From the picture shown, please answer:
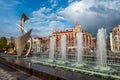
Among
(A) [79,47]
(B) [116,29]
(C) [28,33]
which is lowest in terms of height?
(A) [79,47]

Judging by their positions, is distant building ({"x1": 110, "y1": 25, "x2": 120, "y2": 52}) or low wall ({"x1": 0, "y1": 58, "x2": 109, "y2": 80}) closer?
low wall ({"x1": 0, "y1": 58, "x2": 109, "y2": 80})

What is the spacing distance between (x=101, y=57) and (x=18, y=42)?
18164mm

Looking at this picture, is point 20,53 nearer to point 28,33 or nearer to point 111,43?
point 28,33

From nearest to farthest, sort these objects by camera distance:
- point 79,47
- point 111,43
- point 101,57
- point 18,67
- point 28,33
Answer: point 18,67 < point 101,57 < point 79,47 < point 28,33 < point 111,43

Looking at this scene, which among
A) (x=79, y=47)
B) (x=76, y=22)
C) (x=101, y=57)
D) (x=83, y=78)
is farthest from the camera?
(x=76, y=22)

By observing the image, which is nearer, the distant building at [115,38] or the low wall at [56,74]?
the low wall at [56,74]

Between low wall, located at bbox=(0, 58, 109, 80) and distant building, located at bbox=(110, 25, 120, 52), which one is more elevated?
distant building, located at bbox=(110, 25, 120, 52)

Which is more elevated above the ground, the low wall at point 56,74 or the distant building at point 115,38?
the distant building at point 115,38

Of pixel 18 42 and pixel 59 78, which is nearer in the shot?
pixel 59 78

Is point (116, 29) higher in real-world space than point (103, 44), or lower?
higher

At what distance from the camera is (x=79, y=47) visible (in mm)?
28891

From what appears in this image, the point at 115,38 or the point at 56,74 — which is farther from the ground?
the point at 115,38

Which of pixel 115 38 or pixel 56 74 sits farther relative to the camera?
pixel 115 38

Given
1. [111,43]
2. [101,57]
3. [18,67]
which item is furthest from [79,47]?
[111,43]
